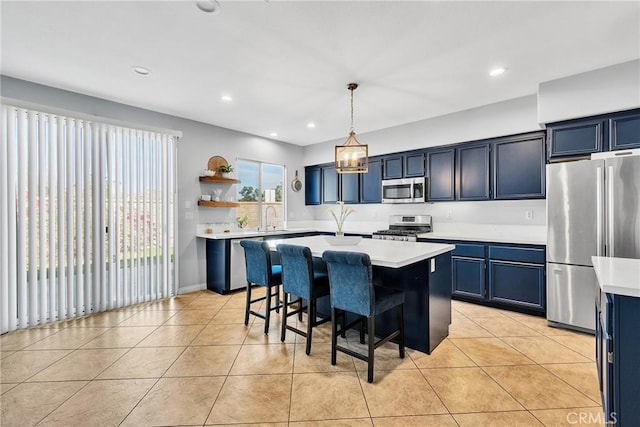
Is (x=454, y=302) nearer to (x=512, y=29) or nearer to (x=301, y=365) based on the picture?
(x=301, y=365)

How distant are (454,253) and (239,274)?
3102 millimetres

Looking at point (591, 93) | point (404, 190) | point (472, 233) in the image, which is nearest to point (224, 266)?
point (404, 190)

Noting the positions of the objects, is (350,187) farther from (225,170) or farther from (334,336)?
(334,336)

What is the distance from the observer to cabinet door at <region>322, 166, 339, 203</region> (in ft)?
19.4

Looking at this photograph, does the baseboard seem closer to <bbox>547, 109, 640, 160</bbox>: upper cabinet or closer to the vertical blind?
the vertical blind

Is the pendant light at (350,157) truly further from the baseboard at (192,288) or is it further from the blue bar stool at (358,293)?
the baseboard at (192,288)

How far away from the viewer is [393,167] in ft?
16.5

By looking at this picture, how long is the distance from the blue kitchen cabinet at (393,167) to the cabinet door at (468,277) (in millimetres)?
1687

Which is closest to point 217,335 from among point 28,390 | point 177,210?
point 28,390

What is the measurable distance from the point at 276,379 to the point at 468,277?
2.86 metres

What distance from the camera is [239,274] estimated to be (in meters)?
4.54

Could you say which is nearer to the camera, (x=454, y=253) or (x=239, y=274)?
(x=454, y=253)

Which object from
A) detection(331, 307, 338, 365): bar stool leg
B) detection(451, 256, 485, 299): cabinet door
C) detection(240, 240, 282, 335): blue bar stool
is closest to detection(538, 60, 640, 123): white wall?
detection(451, 256, 485, 299): cabinet door

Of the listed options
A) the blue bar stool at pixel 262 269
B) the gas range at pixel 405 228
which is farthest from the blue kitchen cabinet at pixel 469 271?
the blue bar stool at pixel 262 269
